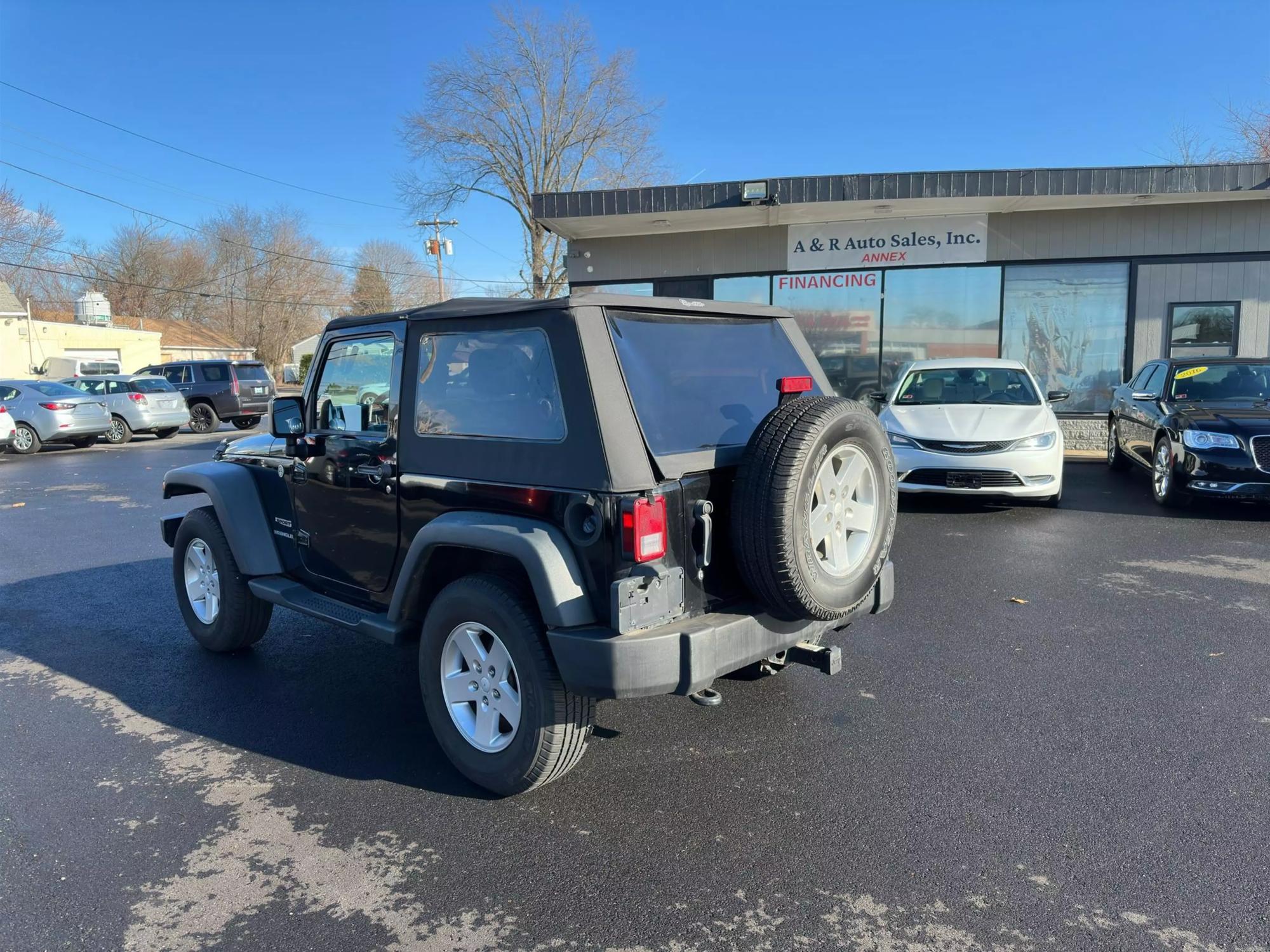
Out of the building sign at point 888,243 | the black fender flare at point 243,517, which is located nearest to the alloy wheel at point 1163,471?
the building sign at point 888,243

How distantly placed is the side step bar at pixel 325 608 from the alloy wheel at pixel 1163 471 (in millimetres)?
8065

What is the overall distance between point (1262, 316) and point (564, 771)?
14373 mm

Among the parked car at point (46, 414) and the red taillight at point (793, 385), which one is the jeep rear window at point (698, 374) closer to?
the red taillight at point (793, 385)

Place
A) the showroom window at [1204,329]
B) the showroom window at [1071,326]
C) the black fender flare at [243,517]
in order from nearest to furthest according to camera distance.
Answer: the black fender flare at [243,517], the showroom window at [1204,329], the showroom window at [1071,326]

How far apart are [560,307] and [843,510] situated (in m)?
1.36

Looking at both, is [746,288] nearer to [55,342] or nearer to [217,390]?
[217,390]

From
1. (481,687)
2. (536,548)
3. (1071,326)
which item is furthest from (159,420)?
(536,548)

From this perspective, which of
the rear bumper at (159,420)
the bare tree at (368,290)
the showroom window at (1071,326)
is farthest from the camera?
the bare tree at (368,290)

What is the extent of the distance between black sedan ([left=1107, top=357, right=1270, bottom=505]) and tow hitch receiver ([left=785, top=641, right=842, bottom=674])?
6341 millimetres

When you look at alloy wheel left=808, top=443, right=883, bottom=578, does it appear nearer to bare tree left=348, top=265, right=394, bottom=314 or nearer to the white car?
the white car

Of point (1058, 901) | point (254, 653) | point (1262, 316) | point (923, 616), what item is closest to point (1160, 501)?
point (923, 616)

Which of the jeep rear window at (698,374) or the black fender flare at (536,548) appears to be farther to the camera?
the jeep rear window at (698,374)

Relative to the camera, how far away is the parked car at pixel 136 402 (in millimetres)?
19109

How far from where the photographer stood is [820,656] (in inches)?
147
